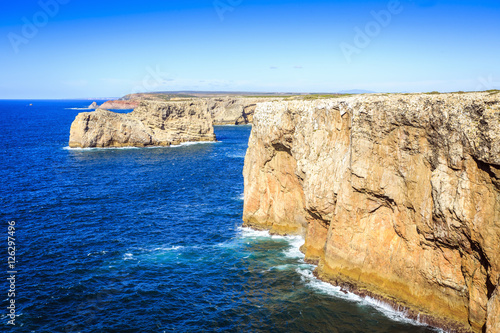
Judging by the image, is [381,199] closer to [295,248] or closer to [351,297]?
[351,297]

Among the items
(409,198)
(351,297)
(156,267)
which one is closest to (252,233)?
(156,267)

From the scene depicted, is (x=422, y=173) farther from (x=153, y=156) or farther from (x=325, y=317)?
(x=153, y=156)

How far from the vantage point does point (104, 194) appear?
69.6 meters

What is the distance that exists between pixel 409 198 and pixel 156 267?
1101 inches

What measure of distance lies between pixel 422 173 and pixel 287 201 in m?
21.9

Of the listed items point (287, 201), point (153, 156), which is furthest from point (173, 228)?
point (153, 156)

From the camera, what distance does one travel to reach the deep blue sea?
105ft

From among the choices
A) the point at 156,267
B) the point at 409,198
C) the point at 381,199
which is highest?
the point at 409,198

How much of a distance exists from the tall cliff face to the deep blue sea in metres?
2.94

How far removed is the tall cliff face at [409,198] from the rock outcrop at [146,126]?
93.7m

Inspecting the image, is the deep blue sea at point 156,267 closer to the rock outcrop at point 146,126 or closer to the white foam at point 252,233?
the white foam at point 252,233

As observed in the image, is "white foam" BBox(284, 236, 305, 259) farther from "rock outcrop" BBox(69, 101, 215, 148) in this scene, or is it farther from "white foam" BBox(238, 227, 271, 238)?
"rock outcrop" BBox(69, 101, 215, 148)

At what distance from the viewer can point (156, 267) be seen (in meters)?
41.7

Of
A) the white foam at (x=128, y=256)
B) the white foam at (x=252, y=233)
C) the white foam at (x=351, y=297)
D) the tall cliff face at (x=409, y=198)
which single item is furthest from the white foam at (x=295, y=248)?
the white foam at (x=128, y=256)
